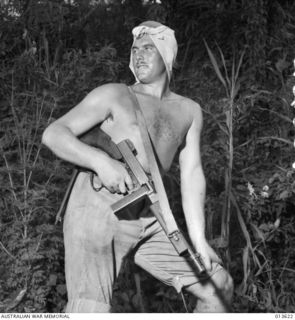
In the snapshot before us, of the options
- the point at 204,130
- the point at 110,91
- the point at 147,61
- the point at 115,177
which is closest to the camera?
the point at 115,177

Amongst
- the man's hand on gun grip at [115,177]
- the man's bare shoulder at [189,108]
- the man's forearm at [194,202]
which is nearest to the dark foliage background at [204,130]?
the man's forearm at [194,202]

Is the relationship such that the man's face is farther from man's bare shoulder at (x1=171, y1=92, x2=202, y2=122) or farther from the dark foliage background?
the dark foliage background

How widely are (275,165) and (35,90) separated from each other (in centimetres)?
185

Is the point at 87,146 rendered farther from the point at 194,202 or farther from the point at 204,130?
the point at 204,130

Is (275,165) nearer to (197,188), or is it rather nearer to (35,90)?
(35,90)

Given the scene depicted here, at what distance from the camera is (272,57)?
22.0 feet

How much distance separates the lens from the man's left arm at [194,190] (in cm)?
358

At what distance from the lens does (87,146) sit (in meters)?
3.37

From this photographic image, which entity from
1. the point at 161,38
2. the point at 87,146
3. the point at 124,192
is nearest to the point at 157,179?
the point at 124,192

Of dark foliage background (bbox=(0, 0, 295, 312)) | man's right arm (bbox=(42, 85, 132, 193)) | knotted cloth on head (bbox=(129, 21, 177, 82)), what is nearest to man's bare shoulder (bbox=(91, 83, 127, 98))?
man's right arm (bbox=(42, 85, 132, 193))

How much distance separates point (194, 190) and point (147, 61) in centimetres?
63

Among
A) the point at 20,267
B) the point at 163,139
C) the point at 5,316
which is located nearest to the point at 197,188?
the point at 163,139

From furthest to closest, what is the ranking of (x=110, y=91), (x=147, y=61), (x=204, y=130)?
(x=204, y=130), (x=147, y=61), (x=110, y=91)

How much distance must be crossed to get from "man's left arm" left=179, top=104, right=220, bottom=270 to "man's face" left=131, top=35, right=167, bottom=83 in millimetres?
253
